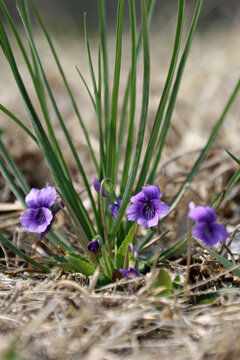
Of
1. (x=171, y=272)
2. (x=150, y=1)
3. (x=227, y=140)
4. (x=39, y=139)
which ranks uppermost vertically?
(x=150, y=1)

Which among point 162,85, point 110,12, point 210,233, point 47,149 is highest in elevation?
point 110,12

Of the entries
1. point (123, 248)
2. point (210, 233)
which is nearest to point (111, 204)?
point (123, 248)

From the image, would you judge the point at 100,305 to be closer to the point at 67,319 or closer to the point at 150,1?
the point at 67,319

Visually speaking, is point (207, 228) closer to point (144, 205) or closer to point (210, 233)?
point (210, 233)

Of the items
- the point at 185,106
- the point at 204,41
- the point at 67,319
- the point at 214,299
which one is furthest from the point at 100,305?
the point at 204,41

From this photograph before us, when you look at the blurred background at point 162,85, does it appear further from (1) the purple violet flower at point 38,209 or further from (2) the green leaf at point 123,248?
(1) the purple violet flower at point 38,209

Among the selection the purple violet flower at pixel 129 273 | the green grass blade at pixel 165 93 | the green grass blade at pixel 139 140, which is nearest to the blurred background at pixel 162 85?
the green grass blade at pixel 165 93

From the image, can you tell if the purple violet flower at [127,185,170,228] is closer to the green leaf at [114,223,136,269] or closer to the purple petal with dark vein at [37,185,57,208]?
the green leaf at [114,223,136,269]
